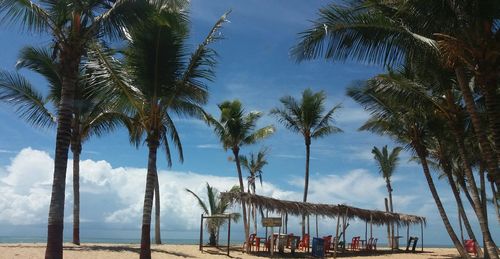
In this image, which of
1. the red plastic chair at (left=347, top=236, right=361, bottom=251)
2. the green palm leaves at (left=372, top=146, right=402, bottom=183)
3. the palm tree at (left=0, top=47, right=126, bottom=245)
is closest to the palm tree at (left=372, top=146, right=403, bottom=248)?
the green palm leaves at (left=372, top=146, right=402, bottom=183)

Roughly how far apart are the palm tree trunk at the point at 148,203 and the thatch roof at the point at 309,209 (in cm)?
711

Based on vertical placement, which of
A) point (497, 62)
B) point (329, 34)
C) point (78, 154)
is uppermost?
point (329, 34)

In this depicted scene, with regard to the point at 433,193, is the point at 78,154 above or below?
above

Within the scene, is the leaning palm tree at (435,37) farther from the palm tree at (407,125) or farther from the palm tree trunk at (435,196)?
the palm tree trunk at (435,196)

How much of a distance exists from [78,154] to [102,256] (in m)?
6.55

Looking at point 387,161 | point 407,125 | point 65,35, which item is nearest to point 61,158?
point 65,35

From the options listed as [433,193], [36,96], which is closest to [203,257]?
[36,96]

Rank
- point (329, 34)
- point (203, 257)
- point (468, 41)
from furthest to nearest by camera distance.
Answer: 1. point (203, 257)
2. point (329, 34)
3. point (468, 41)

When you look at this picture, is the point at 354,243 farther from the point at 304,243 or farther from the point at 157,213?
the point at 157,213

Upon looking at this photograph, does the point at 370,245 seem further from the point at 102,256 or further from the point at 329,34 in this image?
the point at 329,34

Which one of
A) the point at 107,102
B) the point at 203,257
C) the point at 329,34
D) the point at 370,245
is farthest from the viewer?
the point at 370,245

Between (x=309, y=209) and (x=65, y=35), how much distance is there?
1502 cm

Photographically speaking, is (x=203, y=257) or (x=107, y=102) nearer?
(x=107, y=102)

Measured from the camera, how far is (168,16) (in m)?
11.8
